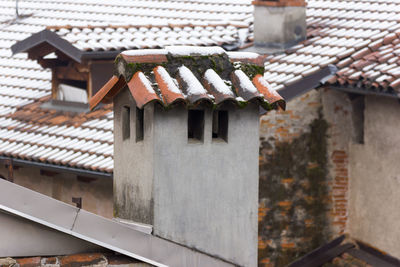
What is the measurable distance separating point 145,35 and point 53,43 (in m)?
1.28

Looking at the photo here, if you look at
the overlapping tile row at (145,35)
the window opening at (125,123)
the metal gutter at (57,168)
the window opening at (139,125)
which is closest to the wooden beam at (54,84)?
the overlapping tile row at (145,35)

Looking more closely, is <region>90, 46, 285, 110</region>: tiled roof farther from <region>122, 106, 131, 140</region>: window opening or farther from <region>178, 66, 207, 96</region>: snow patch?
<region>122, 106, 131, 140</region>: window opening

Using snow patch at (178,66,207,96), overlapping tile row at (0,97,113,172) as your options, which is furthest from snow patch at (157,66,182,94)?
overlapping tile row at (0,97,113,172)

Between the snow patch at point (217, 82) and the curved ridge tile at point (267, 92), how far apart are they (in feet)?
0.98

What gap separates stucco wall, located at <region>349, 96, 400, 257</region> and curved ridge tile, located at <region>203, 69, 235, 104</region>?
16.4ft

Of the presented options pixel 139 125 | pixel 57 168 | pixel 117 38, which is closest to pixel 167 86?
pixel 139 125

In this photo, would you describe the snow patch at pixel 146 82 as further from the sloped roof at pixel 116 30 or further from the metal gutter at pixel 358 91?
the metal gutter at pixel 358 91

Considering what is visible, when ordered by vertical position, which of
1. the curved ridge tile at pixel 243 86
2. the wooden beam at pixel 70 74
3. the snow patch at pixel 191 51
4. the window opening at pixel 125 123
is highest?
the snow patch at pixel 191 51

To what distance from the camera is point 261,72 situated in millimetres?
6980

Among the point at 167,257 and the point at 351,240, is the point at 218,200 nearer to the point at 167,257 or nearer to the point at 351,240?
the point at 167,257

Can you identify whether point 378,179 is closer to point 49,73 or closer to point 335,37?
point 335,37

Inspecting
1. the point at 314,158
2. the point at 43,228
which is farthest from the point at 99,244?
the point at 314,158

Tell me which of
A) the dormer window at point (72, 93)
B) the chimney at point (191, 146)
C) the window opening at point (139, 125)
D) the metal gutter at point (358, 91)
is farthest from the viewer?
the dormer window at point (72, 93)

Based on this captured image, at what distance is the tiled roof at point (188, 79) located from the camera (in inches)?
249
